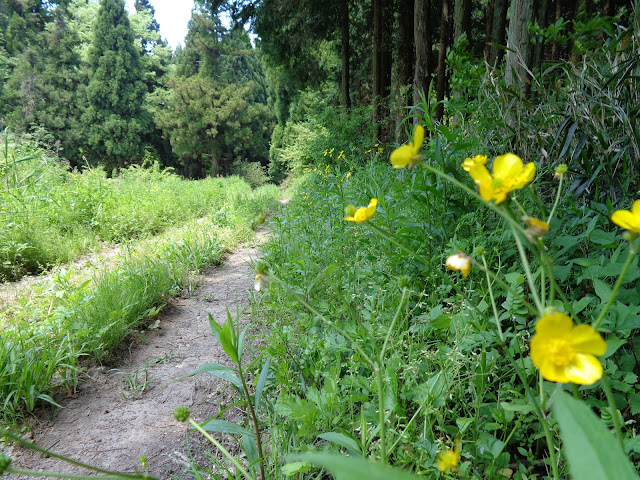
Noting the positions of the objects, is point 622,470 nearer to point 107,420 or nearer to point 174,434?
point 174,434

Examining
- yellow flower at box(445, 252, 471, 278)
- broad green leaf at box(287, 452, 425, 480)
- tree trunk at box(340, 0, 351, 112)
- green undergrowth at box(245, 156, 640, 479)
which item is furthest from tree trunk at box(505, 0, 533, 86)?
tree trunk at box(340, 0, 351, 112)

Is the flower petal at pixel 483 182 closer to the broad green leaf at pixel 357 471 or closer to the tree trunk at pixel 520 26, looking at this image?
the broad green leaf at pixel 357 471

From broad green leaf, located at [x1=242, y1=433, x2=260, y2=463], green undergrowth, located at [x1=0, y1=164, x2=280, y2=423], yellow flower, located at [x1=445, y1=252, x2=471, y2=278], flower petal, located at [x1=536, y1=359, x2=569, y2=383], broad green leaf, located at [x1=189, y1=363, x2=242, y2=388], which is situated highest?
yellow flower, located at [x1=445, y1=252, x2=471, y2=278]

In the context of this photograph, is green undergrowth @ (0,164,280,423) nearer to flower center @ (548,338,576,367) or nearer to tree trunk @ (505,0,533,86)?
flower center @ (548,338,576,367)

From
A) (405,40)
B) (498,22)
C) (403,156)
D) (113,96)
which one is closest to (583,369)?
(403,156)

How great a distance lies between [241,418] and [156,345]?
3.61 feet

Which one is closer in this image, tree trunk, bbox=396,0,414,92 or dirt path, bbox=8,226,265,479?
dirt path, bbox=8,226,265,479

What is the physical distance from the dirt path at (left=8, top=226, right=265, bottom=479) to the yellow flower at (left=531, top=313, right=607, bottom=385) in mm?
1404

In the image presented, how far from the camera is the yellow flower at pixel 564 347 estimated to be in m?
0.42

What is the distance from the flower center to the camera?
0.43m

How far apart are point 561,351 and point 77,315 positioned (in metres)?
2.58

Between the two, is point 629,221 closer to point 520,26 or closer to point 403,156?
point 403,156

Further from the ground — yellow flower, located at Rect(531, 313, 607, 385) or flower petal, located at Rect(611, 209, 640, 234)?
flower petal, located at Rect(611, 209, 640, 234)

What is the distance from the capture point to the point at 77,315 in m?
2.25
